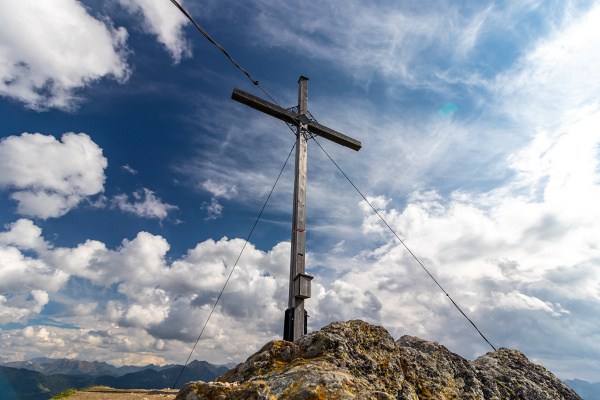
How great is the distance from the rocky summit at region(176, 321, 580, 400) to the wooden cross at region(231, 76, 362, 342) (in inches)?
130

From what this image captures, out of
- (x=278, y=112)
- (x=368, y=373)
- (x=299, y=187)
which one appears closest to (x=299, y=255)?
(x=299, y=187)

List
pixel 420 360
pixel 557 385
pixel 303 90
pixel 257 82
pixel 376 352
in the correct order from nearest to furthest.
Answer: pixel 376 352, pixel 420 360, pixel 557 385, pixel 257 82, pixel 303 90

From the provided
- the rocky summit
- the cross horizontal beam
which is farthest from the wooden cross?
the rocky summit

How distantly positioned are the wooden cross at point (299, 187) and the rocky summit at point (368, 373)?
10.8 ft

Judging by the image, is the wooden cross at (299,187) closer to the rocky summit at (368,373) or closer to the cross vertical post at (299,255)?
the cross vertical post at (299,255)

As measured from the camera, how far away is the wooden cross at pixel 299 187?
10453 millimetres

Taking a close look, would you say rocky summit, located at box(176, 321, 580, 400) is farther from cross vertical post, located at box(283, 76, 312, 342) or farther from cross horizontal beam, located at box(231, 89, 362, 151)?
cross horizontal beam, located at box(231, 89, 362, 151)

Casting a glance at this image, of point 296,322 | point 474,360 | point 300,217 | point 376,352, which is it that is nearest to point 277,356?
point 376,352

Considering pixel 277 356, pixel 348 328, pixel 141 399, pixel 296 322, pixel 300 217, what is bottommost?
pixel 141 399

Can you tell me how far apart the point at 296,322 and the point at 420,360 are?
4258 millimetres

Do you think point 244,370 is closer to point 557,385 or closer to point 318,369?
point 318,369

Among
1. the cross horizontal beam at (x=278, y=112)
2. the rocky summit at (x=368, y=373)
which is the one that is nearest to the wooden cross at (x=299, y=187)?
the cross horizontal beam at (x=278, y=112)

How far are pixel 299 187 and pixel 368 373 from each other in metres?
7.39

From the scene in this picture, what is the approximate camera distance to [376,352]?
20.7 ft
